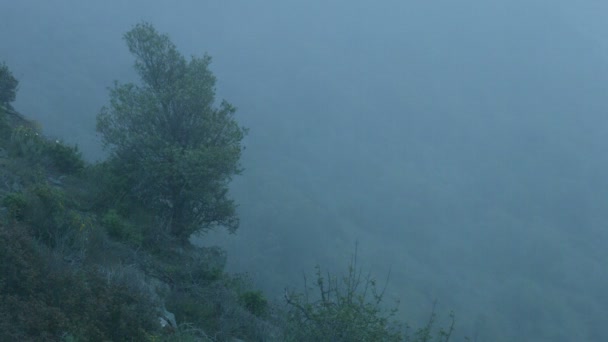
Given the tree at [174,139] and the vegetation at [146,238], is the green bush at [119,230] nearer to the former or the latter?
the vegetation at [146,238]

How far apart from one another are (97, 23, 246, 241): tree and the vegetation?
27mm

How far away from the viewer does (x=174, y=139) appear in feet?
47.2

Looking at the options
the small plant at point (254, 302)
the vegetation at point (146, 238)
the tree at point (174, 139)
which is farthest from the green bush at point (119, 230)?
the tree at point (174, 139)

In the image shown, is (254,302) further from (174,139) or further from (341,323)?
(174,139)

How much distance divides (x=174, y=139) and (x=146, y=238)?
270 centimetres

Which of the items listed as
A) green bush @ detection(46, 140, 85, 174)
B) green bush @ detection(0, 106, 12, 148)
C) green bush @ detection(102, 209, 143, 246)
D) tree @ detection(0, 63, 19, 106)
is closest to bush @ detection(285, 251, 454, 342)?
green bush @ detection(102, 209, 143, 246)

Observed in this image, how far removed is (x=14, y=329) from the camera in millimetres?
5547

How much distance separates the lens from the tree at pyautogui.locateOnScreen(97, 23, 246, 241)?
1371 cm

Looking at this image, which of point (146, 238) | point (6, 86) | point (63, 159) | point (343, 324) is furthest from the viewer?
point (6, 86)

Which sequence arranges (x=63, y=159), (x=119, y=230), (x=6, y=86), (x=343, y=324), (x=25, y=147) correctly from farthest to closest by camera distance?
(x=6, y=86), (x=63, y=159), (x=25, y=147), (x=119, y=230), (x=343, y=324)

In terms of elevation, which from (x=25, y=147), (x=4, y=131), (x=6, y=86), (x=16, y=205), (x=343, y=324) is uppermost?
(x=6, y=86)

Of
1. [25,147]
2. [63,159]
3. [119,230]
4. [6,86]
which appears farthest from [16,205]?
[6,86]

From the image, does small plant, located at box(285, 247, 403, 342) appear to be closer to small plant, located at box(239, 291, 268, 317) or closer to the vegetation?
the vegetation

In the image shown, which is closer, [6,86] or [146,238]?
[146,238]
